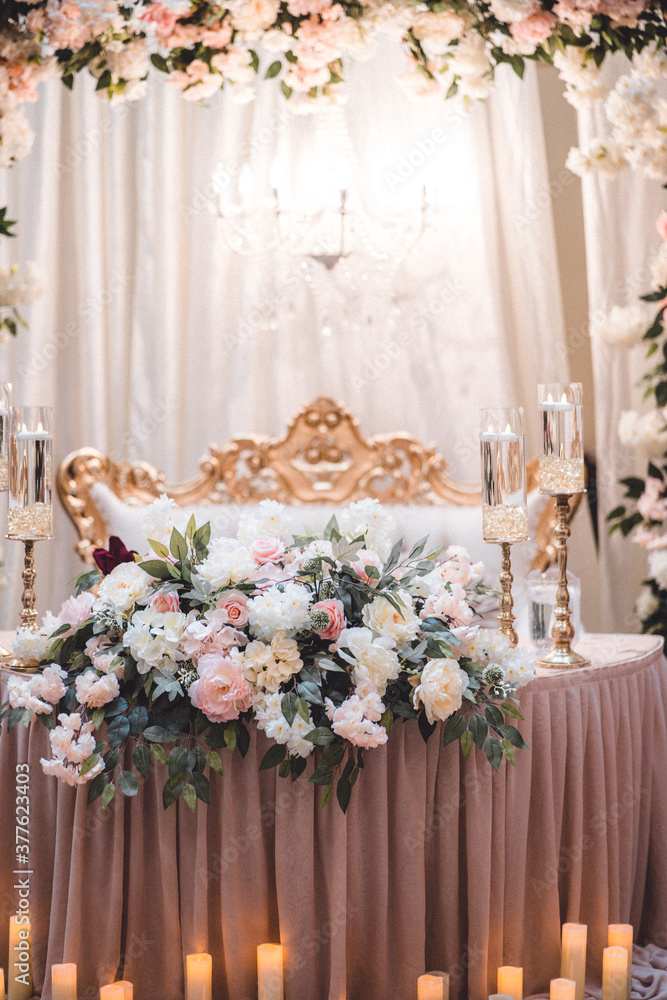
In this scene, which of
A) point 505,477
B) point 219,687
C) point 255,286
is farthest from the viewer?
point 255,286

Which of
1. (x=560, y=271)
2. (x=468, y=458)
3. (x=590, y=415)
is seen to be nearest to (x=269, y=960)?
(x=468, y=458)

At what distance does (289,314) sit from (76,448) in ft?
2.84

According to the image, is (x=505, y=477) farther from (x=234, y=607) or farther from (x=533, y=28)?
(x=533, y=28)

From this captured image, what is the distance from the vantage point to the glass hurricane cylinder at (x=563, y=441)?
208cm

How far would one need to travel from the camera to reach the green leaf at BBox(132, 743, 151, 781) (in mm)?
1726

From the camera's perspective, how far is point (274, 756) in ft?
5.64

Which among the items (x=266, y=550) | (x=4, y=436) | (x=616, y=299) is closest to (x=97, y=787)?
(x=266, y=550)

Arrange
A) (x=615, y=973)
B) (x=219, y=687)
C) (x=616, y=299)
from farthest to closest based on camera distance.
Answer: (x=616, y=299) < (x=615, y=973) < (x=219, y=687)

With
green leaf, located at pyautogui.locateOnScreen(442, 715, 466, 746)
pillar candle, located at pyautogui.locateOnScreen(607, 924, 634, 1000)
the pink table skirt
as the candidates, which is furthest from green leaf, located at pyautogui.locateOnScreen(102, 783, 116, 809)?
pillar candle, located at pyautogui.locateOnScreen(607, 924, 634, 1000)

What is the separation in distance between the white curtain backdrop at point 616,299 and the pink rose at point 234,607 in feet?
5.77

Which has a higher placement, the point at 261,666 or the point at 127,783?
the point at 261,666

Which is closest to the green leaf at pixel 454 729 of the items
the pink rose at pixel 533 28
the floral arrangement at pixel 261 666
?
the floral arrangement at pixel 261 666

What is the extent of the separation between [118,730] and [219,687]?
0.72ft

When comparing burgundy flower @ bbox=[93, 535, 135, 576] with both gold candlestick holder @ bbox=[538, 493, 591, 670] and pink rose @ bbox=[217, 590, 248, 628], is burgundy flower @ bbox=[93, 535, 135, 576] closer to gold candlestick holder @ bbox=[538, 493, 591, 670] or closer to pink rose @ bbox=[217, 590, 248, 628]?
pink rose @ bbox=[217, 590, 248, 628]
